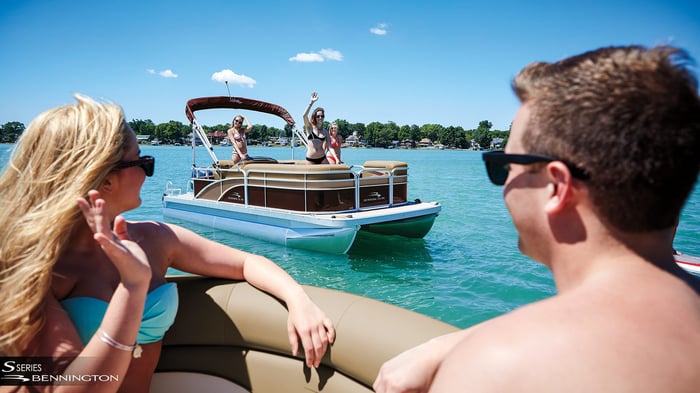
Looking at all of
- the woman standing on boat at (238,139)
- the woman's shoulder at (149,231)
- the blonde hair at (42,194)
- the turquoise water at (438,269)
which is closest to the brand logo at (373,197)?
the turquoise water at (438,269)

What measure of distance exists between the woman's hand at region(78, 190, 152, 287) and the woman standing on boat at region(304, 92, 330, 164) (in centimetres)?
712

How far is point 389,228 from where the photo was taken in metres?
8.11

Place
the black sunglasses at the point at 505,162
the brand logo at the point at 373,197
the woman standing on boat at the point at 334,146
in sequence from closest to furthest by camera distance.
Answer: the black sunglasses at the point at 505,162
the brand logo at the point at 373,197
the woman standing on boat at the point at 334,146

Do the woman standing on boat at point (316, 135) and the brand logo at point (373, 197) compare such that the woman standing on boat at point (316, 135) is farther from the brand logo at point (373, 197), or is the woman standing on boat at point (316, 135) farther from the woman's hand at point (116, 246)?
the woman's hand at point (116, 246)

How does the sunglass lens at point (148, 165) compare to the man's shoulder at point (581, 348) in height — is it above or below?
above

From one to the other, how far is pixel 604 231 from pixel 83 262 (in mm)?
1403

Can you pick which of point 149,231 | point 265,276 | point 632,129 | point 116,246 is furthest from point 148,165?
point 632,129

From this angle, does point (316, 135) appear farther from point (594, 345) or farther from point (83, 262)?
point (594, 345)

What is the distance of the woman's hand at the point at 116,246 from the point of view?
1.05 metres

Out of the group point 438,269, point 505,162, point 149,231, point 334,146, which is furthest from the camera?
point 334,146

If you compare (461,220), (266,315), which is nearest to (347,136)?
(461,220)

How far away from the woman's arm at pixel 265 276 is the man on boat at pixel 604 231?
863 mm

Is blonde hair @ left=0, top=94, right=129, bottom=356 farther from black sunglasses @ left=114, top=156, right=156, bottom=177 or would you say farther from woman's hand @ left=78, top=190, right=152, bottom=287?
woman's hand @ left=78, top=190, right=152, bottom=287

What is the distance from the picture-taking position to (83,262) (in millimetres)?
1376
